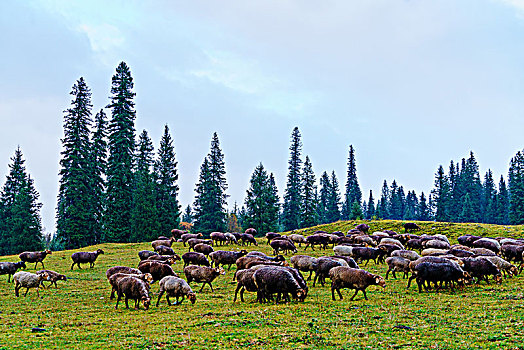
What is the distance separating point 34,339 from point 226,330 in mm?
5825

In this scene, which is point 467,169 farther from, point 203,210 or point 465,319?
point 465,319

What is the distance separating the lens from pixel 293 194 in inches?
3597

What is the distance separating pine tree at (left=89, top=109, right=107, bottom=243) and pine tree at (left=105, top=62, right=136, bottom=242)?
43.9 inches

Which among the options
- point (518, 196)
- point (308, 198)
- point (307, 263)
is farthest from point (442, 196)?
point (307, 263)

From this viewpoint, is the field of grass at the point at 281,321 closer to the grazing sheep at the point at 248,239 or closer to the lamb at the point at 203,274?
the lamb at the point at 203,274

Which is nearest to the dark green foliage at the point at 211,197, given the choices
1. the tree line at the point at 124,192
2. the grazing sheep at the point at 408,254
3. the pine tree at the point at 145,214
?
the tree line at the point at 124,192

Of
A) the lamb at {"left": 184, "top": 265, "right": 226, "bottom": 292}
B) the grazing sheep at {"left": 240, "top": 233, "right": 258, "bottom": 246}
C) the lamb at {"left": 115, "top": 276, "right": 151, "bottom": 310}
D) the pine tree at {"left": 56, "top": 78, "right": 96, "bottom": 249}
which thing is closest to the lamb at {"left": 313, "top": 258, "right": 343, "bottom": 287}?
the lamb at {"left": 184, "top": 265, "right": 226, "bottom": 292}

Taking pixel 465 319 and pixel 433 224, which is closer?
Result: pixel 465 319

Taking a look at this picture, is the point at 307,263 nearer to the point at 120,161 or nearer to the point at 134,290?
the point at 134,290

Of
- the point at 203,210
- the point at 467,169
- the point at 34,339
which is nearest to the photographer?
the point at 34,339

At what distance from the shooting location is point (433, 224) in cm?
5075

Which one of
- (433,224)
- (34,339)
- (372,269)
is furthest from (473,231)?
(34,339)

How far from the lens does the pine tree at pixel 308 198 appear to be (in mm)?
88562

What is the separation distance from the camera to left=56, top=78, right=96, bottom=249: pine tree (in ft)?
190
